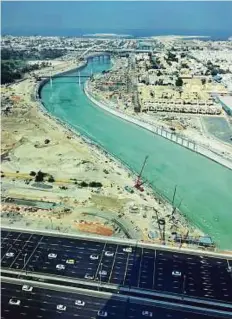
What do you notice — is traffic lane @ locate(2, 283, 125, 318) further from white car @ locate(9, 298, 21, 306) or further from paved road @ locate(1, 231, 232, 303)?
paved road @ locate(1, 231, 232, 303)

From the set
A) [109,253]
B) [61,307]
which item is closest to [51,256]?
[109,253]

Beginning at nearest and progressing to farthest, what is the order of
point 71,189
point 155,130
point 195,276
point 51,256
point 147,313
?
point 147,313 → point 195,276 → point 51,256 → point 71,189 → point 155,130

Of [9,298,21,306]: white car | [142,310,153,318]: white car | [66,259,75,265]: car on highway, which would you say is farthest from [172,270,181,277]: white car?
[9,298,21,306]: white car

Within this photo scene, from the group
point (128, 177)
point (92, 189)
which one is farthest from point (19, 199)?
point (128, 177)

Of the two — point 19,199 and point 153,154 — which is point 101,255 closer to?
point 19,199

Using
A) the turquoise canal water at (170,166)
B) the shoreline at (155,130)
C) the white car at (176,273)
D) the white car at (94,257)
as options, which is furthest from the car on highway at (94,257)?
the shoreline at (155,130)

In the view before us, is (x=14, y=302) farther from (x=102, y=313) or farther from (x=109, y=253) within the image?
(x=109, y=253)
